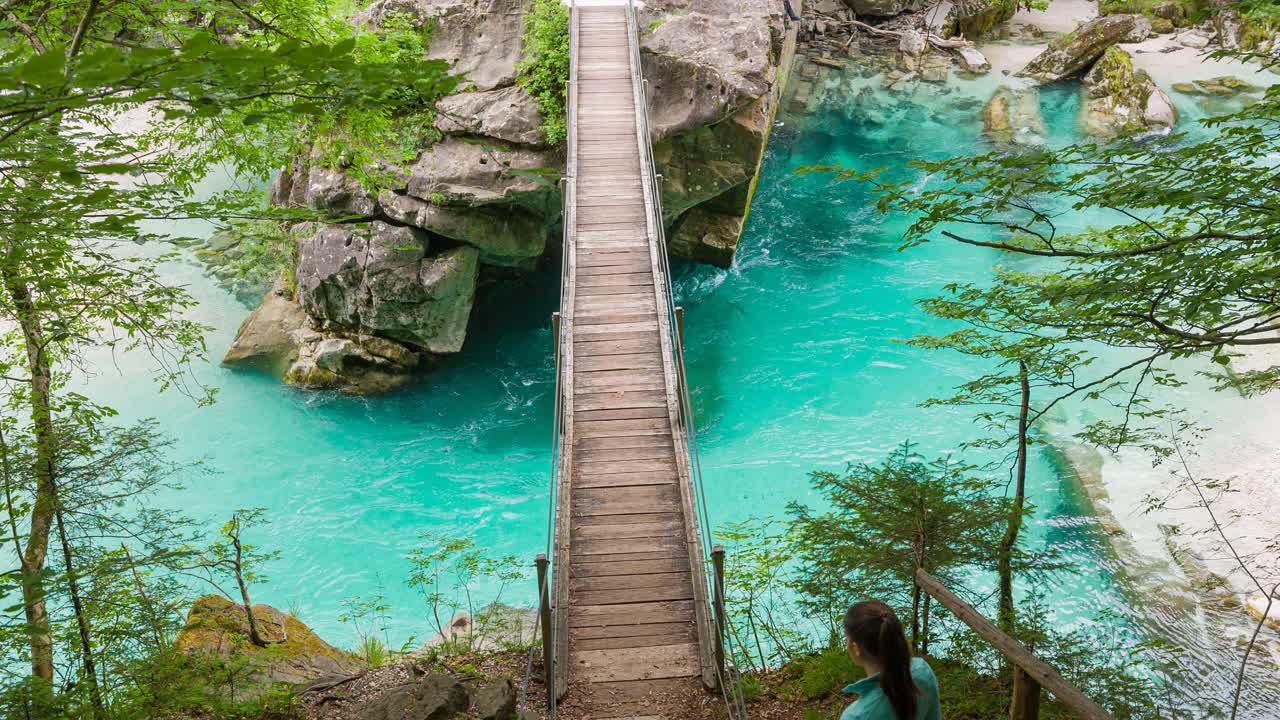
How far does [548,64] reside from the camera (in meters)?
11.0

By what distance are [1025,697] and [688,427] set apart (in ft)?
13.5

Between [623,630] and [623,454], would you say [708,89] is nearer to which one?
[623,454]

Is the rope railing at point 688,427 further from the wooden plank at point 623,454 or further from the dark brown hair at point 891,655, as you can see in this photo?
the dark brown hair at point 891,655

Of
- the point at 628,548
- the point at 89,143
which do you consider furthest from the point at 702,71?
the point at 89,143

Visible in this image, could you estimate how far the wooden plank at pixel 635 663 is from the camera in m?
4.59

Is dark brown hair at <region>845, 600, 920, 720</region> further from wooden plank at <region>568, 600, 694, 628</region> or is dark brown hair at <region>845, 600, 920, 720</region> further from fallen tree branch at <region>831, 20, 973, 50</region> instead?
fallen tree branch at <region>831, 20, 973, 50</region>

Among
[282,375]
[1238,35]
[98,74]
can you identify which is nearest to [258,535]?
[282,375]

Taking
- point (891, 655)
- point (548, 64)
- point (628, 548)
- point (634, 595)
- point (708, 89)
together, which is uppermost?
point (548, 64)

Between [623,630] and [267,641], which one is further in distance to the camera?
[267,641]

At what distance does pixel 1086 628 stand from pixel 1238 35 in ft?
51.6

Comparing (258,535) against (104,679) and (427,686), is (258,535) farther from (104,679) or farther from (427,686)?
(427,686)

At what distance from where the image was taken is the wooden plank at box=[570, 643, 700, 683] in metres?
4.59

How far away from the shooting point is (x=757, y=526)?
9.72 metres

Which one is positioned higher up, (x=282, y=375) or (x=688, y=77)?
(x=688, y=77)
